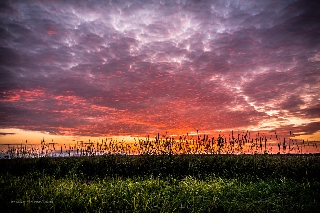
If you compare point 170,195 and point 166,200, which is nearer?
point 166,200

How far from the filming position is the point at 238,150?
57.3 ft

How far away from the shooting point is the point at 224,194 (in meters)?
7.72

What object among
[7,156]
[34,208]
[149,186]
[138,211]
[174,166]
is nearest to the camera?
[138,211]

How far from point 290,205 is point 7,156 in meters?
24.1

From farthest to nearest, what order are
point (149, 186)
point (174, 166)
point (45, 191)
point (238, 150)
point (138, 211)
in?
point (238, 150)
point (174, 166)
point (149, 186)
point (45, 191)
point (138, 211)

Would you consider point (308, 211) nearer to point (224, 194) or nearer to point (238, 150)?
point (224, 194)

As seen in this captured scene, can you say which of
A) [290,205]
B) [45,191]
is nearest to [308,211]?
[290,205]

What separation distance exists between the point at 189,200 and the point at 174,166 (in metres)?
6.54

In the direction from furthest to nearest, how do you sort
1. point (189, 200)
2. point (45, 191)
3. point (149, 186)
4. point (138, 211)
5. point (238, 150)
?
point (238, 150) → point (149, 186) → point (45, 191) → point (189, 200) → point (138, 211)

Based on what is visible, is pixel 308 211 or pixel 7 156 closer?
pixel 308 211

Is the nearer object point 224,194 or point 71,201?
point 71,201

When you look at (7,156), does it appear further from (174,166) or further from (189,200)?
(189,200)

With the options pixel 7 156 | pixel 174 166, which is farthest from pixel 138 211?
pixel 7 156

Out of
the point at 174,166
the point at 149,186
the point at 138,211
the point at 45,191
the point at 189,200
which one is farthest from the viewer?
the point at 174,166
